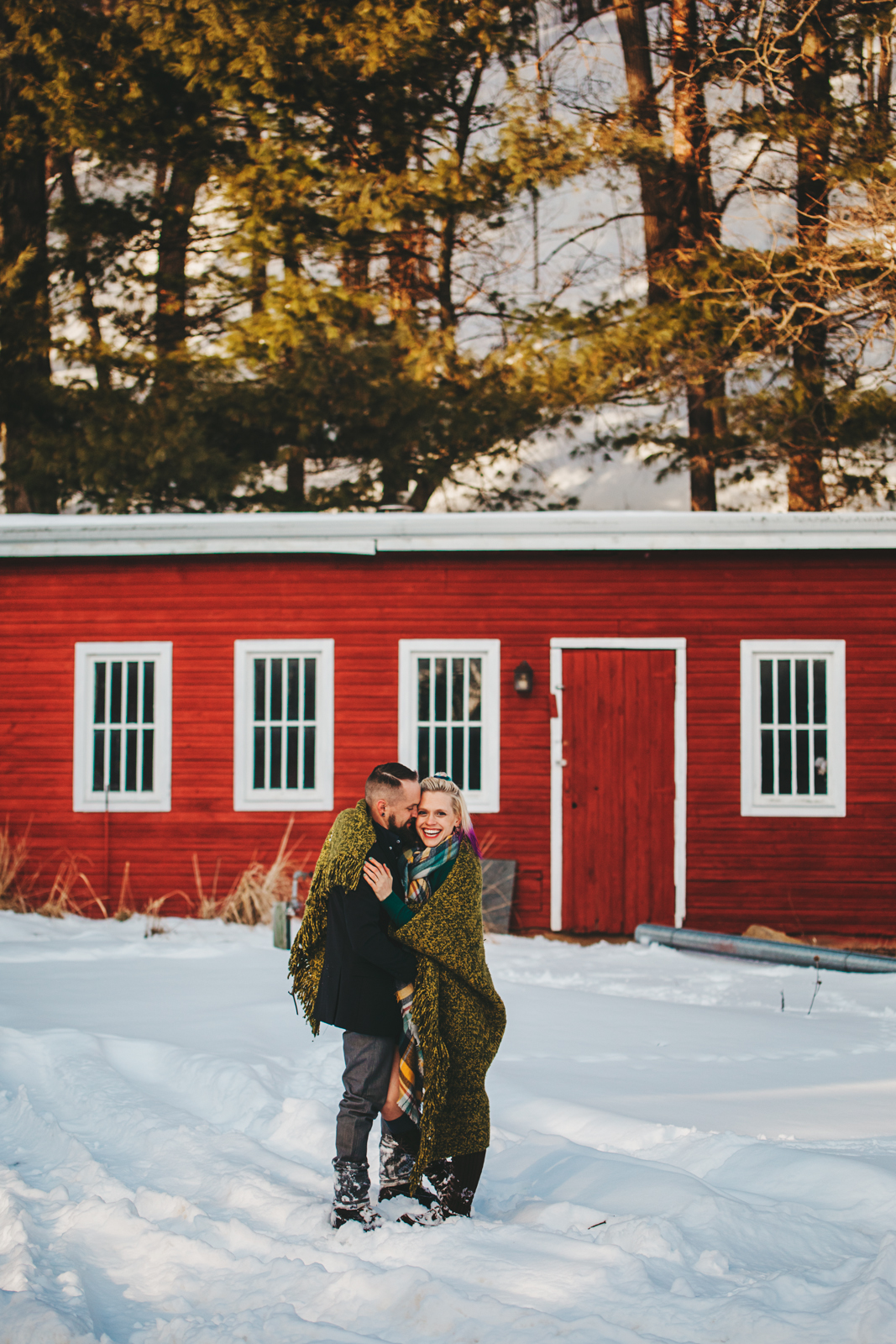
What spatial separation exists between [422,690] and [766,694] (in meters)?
2.93

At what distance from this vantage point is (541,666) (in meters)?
9.57

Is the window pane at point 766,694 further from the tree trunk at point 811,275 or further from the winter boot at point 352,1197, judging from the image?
the tree trunk at point 811,275

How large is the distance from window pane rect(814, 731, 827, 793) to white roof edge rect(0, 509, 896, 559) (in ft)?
5.25

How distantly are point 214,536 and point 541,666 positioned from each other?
9.91 feet

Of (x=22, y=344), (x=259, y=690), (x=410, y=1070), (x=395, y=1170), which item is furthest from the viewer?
(x=22, y=344)

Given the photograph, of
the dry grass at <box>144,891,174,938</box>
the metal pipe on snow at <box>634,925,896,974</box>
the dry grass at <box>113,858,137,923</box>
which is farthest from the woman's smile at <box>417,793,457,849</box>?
the dry grass at <box>113,858,137,923</box>

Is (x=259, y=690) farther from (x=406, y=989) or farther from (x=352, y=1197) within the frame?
(x=352, y=1197)

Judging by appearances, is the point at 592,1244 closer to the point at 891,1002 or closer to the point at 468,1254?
the point at 468,1254

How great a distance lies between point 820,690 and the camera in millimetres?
9516

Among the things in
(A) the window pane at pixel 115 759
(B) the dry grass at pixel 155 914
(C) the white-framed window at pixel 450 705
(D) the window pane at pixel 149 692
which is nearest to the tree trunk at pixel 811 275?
(C) the white-framed window at pixel 450 705

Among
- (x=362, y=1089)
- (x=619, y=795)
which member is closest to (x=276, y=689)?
(x=619, y=795)

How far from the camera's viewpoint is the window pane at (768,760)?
31.2ft

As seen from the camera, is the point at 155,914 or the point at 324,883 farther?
the point at 155,914

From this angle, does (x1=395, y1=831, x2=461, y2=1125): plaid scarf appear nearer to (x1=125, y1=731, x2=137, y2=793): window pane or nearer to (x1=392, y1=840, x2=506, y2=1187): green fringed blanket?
(x1=392, y1=840, x2=506, y2=1187): green fringed blanket
